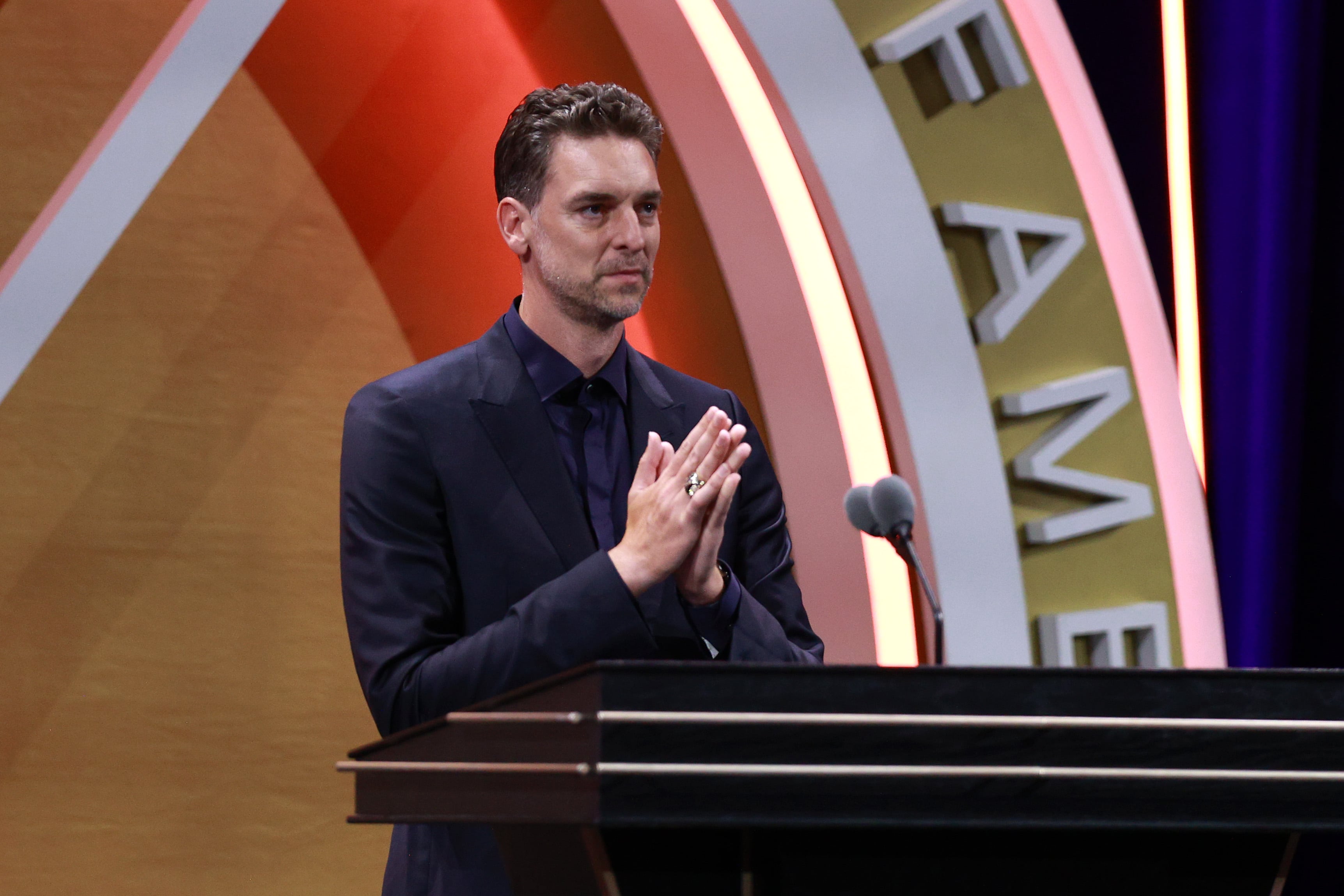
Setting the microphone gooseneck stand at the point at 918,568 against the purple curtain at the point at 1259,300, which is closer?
the microphone gooseneck stand at the point at 918,568

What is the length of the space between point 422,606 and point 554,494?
0.22m

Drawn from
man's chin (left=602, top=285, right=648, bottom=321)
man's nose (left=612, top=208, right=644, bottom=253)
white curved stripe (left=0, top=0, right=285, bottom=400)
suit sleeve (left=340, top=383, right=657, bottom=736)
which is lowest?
suit sleeve (left=340, top=383, right=657, bottom=736)

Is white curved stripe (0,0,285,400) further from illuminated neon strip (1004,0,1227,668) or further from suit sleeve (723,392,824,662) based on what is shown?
illuminated neon strip (1004,0,1227,668)

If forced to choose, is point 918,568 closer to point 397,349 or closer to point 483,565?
point 483,565

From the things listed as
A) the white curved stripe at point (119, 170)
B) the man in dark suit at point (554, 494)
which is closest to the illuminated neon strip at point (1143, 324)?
the man in dark suit at point (554, 494)

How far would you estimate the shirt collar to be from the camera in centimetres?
189

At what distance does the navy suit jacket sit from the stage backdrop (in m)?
1.04

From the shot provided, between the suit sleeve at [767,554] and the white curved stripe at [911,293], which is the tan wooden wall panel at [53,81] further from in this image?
the suit sleeve at [767,554]

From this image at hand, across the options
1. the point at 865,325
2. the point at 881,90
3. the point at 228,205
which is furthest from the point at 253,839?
the point at 881,90

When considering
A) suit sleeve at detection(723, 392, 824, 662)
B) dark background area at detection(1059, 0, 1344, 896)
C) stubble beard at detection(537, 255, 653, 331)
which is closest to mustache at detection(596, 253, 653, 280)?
stubble beard at detection(537, 255, 653, 331)

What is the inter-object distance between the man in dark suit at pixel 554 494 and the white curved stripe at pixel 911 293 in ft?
2.81

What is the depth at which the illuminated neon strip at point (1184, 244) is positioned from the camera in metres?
3.34

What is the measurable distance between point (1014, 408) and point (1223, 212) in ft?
2.90

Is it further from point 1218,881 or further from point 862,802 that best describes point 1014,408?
point 862,802
